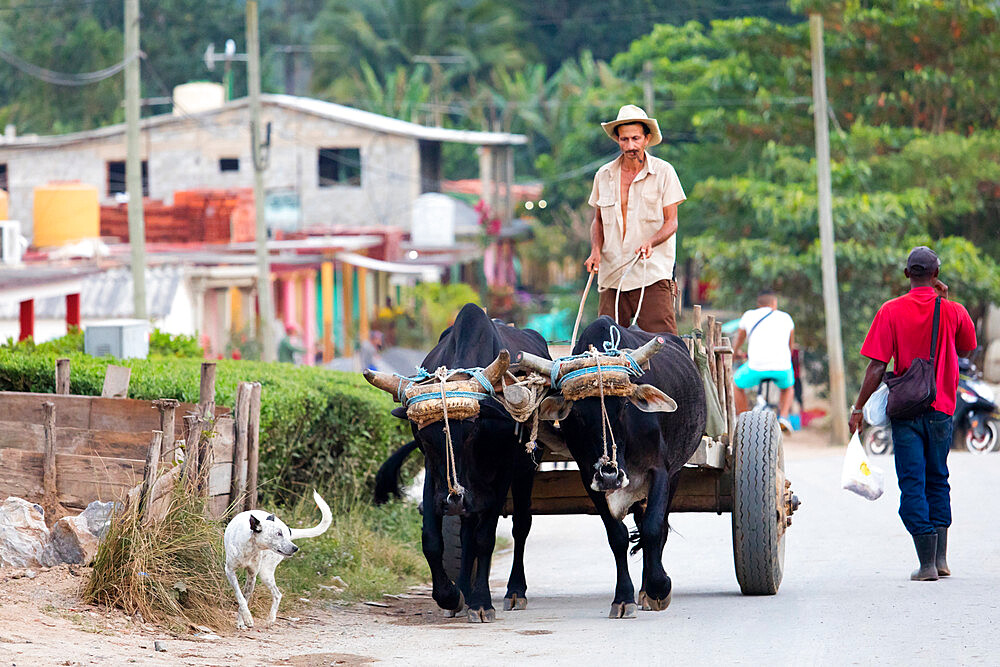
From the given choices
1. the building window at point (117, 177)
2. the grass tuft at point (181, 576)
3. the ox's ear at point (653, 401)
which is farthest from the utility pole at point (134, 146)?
the building window at point (117, 177)

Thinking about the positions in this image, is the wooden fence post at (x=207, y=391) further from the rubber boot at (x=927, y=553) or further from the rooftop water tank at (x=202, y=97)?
the rooftop water tank at (x=202, y=97)

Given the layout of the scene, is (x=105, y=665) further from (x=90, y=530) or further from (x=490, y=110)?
(x=490, y=110)

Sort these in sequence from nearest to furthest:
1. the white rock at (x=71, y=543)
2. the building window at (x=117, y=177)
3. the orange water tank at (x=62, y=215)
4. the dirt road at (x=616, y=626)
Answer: the dirt road at (x=616, y=626)
the white rock at (x=71, y=543)
the orange water tank at (x=62, y=215)
the building window at (x=117, y=177)

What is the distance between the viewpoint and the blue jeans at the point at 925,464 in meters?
8.60

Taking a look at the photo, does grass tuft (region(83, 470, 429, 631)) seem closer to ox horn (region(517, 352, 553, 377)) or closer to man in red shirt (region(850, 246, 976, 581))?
ox horn (region(517, 352, 553, 377))

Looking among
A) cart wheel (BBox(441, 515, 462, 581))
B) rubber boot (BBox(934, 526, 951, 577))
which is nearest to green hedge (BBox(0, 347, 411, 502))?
cart wheel (BBox(441, 515, 462, 581))

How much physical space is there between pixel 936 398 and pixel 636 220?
2146mm

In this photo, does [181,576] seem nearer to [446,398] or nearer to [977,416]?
[446,398]

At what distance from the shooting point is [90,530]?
7824mm

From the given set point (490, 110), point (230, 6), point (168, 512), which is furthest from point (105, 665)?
point (230, 6)

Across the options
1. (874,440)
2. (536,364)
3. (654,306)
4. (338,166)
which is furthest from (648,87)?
(536,364)

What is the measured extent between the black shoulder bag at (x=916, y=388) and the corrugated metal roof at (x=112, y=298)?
18160mm

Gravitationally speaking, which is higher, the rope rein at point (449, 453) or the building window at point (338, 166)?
the building window at point (338, 166)

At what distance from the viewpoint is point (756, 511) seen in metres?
8.23
